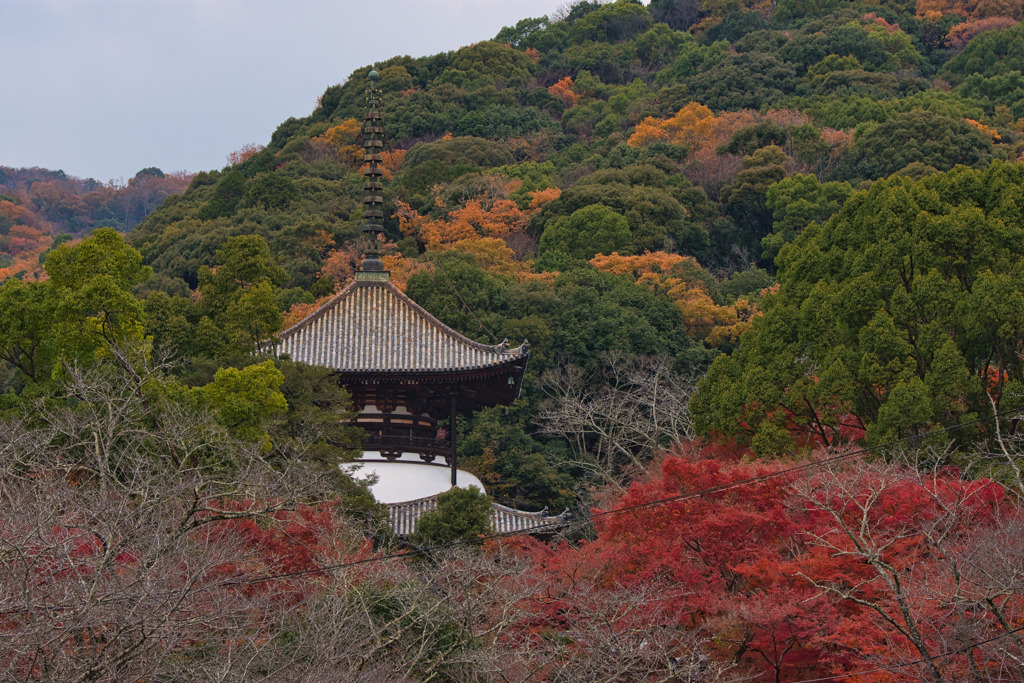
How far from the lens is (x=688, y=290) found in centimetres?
3628

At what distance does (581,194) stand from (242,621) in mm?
33063

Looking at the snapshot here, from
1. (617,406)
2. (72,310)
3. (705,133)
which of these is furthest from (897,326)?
(705,133)

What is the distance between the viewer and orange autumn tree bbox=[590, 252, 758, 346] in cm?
3481

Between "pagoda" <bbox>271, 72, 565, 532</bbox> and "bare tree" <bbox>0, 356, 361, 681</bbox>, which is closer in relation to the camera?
"bare tree" <bbox>0, 356, 361, 681</bbox>

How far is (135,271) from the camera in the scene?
17.7 metres

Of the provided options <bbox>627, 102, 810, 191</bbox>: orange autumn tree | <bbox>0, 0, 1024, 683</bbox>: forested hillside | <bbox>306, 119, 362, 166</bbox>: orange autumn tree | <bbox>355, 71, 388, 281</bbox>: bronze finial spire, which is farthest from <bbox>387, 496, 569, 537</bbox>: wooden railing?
<bbox>306, 119, 362, 166</bbox>: orange autumn tree

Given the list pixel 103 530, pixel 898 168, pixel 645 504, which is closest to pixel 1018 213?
pixel 645 504

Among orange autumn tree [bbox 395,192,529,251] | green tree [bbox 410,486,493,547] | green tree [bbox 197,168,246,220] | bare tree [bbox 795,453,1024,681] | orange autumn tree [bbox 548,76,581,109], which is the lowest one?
green tree [bbox 410,486,493,547]

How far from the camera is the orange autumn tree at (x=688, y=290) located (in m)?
34.8

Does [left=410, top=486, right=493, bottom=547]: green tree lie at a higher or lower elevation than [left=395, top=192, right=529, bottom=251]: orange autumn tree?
lower

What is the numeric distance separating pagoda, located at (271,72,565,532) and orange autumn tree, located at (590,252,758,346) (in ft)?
52.6

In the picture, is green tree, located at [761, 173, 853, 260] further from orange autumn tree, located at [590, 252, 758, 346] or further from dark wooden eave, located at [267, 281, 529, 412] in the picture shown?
dark wooden eave, located at [267, 281, 529, 412]

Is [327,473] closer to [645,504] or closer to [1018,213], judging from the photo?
[645,504]

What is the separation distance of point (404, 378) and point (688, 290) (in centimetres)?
1909
